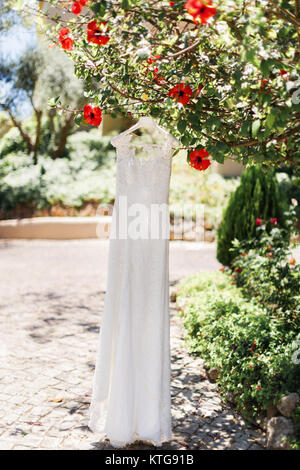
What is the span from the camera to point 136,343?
2908mm

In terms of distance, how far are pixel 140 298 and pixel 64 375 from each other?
176cm

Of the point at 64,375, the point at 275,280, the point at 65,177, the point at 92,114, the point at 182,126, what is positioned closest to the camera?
the point at 182,126

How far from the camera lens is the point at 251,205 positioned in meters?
6.29

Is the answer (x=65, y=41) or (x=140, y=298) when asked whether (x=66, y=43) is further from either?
(x=140, y=298)

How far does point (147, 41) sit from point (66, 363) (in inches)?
125

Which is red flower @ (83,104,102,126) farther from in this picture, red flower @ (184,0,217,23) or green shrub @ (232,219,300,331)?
green shrub @ (232,219,300,331)

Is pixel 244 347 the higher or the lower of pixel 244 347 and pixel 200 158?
the lower

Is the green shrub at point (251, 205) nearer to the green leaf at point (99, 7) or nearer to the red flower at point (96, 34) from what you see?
the red flower at point (96, 34)

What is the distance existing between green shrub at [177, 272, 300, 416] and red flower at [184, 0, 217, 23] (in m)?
2.40

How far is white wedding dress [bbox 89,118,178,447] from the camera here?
2854 millimetres

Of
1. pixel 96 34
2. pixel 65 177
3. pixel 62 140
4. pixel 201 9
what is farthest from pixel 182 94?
pixel 62 140

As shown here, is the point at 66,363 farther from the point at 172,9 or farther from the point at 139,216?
the point at 172,9

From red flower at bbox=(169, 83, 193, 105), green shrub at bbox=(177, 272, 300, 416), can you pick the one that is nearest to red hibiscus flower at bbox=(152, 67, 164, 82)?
red flower at bbox=(169, 83, 193, 105)

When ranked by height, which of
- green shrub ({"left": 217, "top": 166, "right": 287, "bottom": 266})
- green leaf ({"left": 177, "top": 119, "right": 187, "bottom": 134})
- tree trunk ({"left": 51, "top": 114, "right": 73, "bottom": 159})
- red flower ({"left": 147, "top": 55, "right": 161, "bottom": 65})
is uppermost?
tree trunk ({"left": 51, "top": 114, "right": 73, "bottom": 159})
